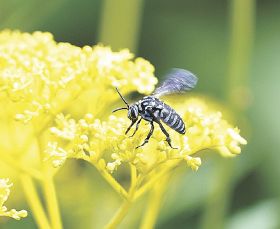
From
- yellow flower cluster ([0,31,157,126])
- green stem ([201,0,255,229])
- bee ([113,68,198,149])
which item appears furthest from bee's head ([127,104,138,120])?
green stem ([201,0,255,229])

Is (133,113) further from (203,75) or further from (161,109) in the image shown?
(203,75)

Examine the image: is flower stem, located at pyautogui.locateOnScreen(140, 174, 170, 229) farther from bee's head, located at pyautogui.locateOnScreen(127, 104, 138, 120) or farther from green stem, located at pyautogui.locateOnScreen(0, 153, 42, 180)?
green stem, located at pyautogui.locateOnScreen(0, 153, 42, 180)

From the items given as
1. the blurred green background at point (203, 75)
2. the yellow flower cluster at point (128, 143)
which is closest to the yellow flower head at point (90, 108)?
the yellow flower cluster at point (128, 143)

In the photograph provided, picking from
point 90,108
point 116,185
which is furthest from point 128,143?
point 90,108

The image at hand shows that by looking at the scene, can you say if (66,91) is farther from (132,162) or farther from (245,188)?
(245,188)

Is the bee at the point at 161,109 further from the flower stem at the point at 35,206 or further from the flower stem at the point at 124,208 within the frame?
the flower stem at the point at 35,206
